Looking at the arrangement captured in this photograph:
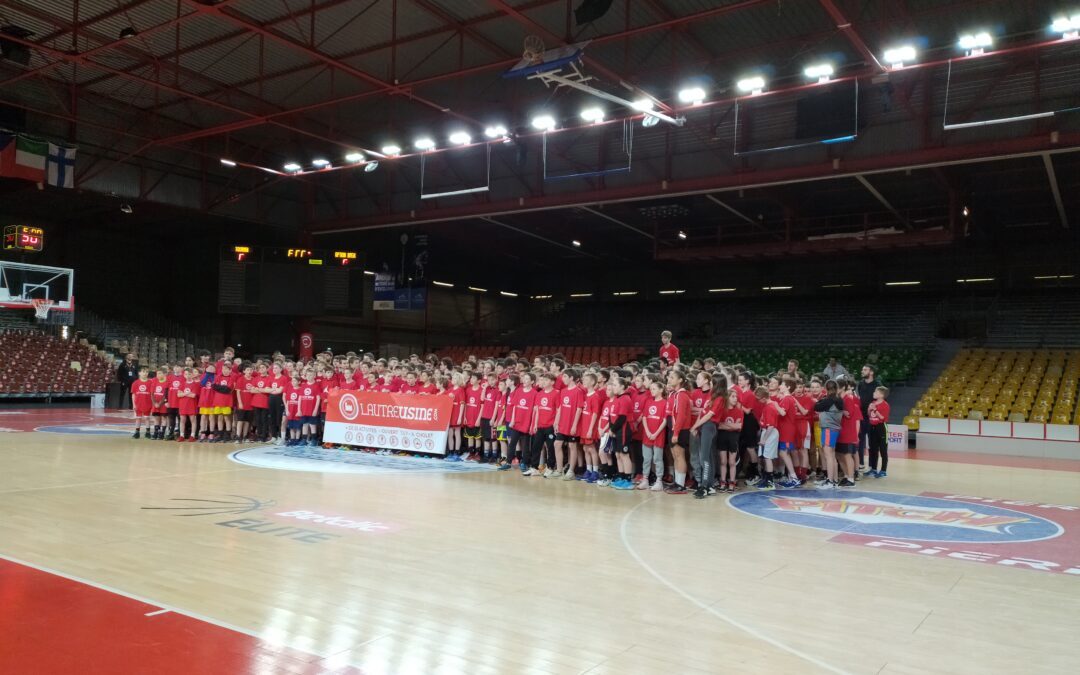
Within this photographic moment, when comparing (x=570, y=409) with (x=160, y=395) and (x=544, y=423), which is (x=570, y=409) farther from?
(x=160, y=395)

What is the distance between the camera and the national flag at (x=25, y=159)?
21219mm

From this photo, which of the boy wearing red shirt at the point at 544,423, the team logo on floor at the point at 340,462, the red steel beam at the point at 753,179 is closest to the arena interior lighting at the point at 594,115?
the red steel beam at the point at 753,179

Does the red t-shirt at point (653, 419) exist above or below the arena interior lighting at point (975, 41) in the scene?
below

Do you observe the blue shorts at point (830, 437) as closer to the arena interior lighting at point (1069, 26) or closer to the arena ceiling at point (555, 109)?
the arena ceiling at point (555, 109)

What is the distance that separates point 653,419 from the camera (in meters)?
10.8

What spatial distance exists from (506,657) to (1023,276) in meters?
34.1

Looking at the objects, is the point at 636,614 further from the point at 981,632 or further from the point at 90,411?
the point at 90,411

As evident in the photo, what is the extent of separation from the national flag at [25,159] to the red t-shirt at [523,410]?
1783 cm

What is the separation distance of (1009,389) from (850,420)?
1338 centimetres

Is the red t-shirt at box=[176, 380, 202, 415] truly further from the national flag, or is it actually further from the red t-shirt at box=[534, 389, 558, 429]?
the national flag

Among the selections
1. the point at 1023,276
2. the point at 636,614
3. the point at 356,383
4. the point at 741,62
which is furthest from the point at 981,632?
the point at 1023,276

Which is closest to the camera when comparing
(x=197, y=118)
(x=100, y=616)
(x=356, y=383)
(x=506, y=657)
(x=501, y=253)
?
(x=506, y=657)

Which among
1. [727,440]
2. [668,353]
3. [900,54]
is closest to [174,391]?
[668,353]

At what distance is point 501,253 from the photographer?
38125 millimetres
